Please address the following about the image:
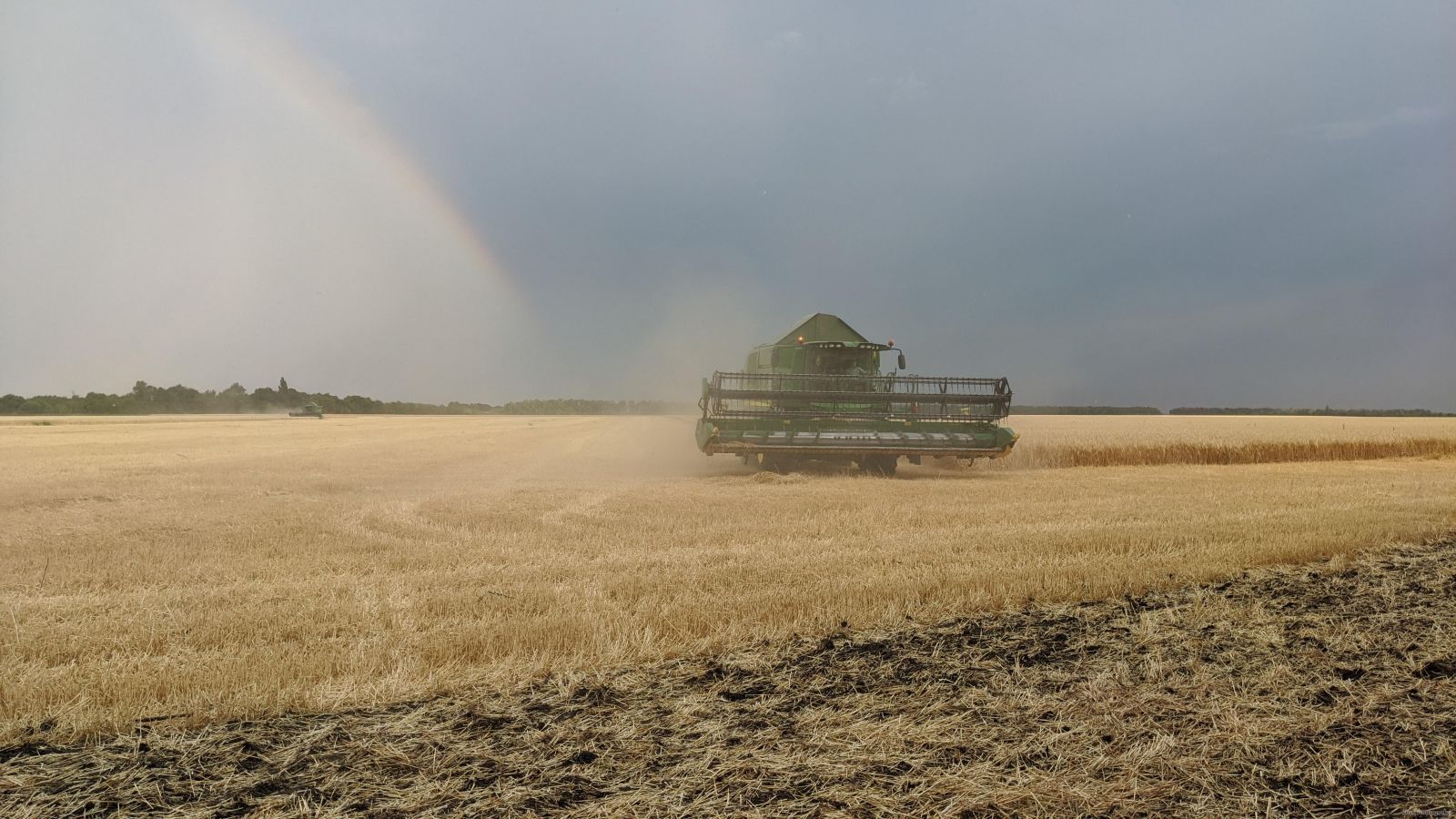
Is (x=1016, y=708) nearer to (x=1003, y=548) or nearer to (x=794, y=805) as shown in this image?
(x=794, y=805)

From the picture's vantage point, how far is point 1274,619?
5812mm

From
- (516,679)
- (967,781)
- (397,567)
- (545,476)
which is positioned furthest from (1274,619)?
(545,476)

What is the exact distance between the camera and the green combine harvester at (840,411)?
16.4 m

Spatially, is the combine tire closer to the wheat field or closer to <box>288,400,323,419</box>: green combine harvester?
the wheat field

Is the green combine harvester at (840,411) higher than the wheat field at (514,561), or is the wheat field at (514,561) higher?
the green combine harvester at (840,411)

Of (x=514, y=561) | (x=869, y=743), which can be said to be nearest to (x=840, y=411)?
(x=514, y=561)

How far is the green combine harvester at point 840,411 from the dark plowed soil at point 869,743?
11.1m

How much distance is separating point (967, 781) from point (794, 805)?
698mm

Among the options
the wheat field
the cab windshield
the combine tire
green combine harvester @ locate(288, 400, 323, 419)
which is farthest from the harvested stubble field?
green combine harvester @ locate(288, 400, 323, 419)

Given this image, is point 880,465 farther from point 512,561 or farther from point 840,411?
point 512,561

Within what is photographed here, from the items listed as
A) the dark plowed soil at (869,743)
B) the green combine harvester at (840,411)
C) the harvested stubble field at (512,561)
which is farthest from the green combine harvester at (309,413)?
the dark plowed soil at (869,743)

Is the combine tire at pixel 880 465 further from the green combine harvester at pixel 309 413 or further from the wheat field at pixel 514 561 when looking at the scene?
the green combine harvester at pixel 309 413

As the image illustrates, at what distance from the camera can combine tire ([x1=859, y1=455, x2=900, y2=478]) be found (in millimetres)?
17047

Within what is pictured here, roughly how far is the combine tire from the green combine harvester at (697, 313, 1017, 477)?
2 centimetres
